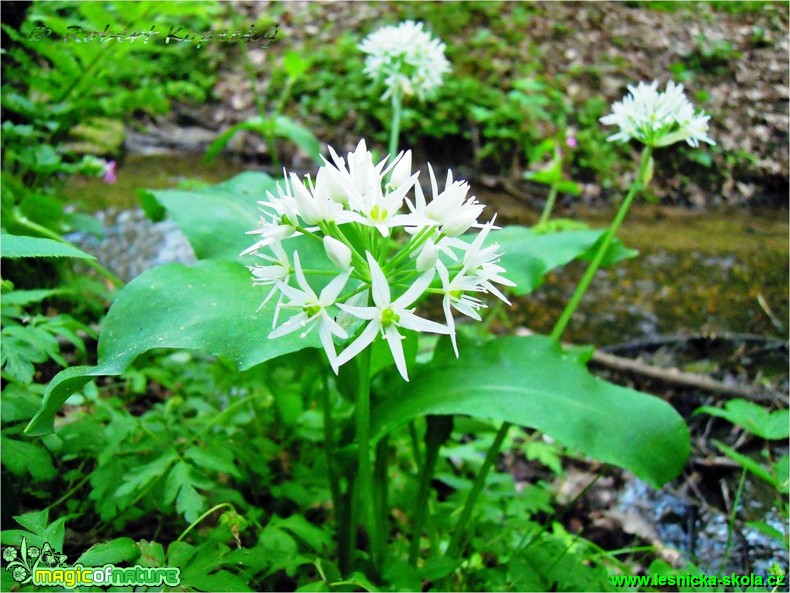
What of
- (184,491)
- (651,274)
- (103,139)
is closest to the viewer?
(184,491)

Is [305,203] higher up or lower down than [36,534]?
higher up

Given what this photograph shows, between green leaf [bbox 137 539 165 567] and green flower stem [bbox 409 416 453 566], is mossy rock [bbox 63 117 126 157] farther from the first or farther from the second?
green leaf [bbox 137 539 165 567]

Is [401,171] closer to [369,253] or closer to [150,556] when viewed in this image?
[369,253]

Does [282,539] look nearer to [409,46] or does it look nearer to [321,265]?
[321,265]

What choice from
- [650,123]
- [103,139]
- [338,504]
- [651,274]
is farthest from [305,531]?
[103,139]

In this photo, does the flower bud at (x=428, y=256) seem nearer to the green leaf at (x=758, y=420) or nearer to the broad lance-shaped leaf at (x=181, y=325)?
the broad lance-shaped leaf at (x=181, y=325)

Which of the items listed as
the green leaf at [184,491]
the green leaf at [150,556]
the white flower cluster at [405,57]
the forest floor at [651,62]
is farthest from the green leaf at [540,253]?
the forest floor at [651,62]

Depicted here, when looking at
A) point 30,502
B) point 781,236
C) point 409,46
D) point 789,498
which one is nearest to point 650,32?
point 781,236

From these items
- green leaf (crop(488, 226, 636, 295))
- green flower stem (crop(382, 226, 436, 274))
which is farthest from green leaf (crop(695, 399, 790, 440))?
green flower stem (crop(382, 226, 436, 274))
